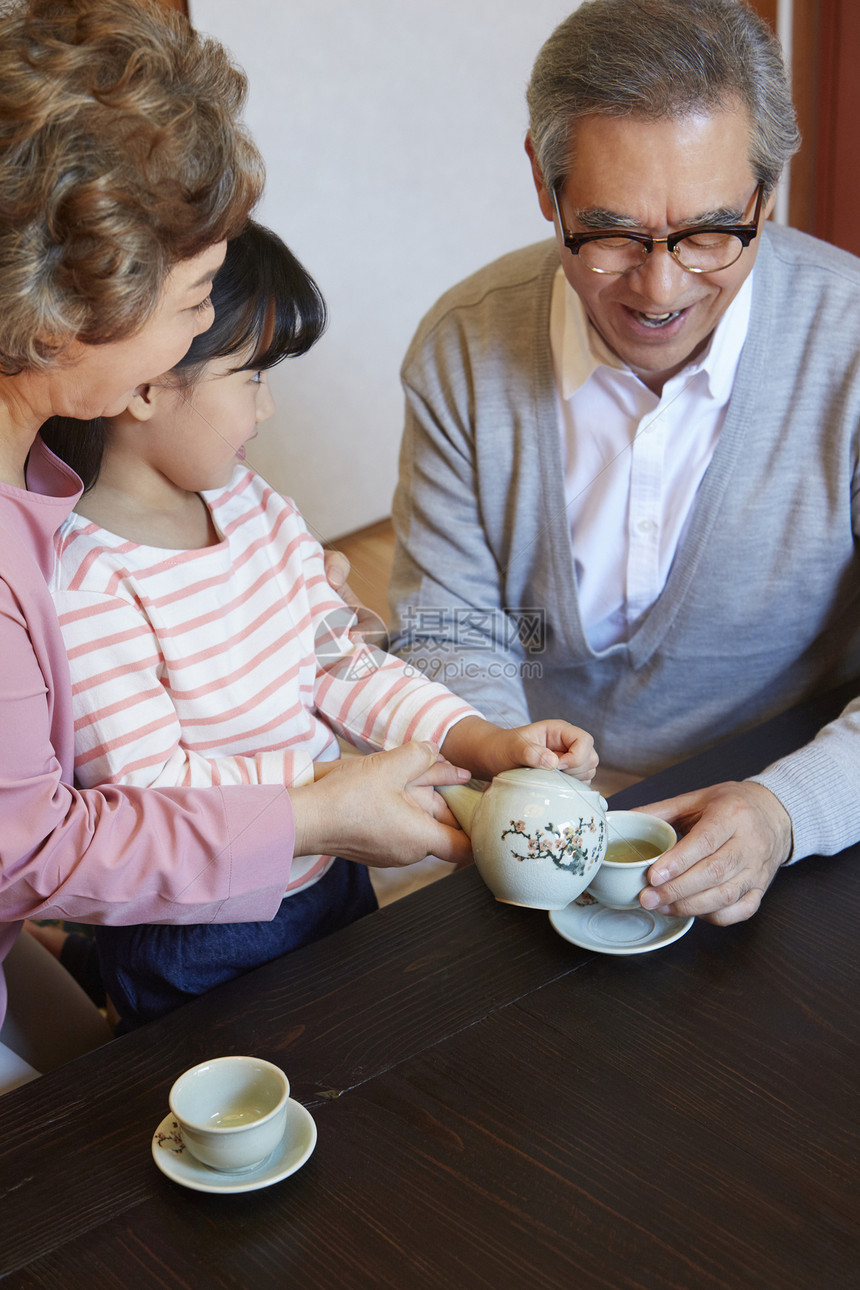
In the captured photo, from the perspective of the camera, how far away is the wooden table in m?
0.60

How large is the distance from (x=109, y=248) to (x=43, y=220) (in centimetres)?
4

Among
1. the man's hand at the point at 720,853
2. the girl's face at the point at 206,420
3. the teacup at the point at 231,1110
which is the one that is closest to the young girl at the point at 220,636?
the girl's face at the point at 206,420

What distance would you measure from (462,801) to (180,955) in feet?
0.91

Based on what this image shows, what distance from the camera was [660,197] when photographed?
988mm

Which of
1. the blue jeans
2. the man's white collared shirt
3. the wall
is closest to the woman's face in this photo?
the blue jeans

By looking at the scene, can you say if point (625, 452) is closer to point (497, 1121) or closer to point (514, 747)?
point (514, 747)

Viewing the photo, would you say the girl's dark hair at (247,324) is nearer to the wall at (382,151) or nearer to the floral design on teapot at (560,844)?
the floral design on teapot at (560,844)

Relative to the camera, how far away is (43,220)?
2.05 feet

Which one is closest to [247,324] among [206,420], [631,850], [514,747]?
[206,420]

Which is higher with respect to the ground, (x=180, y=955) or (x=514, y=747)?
(x=514, y=747)

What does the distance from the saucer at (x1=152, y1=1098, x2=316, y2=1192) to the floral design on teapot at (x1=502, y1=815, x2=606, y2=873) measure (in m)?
0.23

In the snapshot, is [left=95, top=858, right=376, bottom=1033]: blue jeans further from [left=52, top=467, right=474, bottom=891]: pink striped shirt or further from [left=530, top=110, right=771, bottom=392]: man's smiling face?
[left=530, top=110, right=771, bottom=392]: man's smiling face

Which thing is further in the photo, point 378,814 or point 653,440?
point 653,440

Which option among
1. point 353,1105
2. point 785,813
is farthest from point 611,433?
point 353,1105
